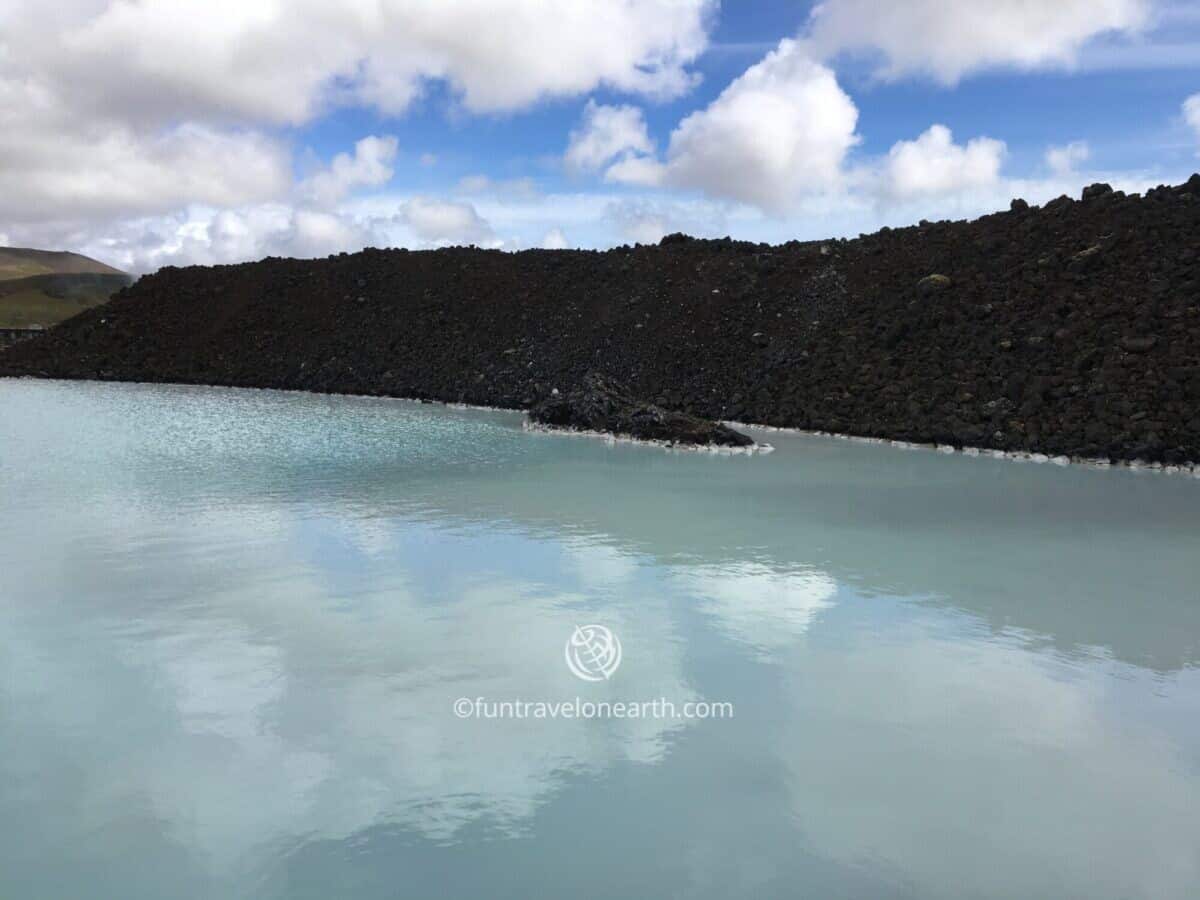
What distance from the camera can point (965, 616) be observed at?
10586 mm

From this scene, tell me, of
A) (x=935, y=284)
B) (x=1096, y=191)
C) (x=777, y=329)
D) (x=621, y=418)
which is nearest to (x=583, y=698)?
(x=621, y=418)

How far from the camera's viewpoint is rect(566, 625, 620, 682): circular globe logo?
8.37m

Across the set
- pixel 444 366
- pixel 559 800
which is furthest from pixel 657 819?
pixel 444 366

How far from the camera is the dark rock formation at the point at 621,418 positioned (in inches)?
1053

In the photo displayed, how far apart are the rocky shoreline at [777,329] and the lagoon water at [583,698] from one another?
12.2 meters

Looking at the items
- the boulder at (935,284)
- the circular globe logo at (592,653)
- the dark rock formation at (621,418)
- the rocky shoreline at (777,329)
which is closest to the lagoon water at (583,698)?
the circular globe logo at (592,653)

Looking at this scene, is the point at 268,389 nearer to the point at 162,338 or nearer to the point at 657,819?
the point at 162,338

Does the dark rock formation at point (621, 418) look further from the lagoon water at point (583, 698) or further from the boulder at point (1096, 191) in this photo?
the boulder at point (1096, 191)

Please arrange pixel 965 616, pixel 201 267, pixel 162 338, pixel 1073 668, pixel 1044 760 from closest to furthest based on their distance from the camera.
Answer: pixel 1044 760 < pixel 1073 668 < pixel 965 616 < pixel 162 338 < pixel 201 267

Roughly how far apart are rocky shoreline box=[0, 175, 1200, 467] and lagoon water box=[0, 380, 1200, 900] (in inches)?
480

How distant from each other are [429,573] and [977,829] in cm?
747

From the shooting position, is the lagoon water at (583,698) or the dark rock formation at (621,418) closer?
the lagoon water at (583,698)

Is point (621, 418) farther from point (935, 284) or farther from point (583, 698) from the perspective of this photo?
point (583, 698)

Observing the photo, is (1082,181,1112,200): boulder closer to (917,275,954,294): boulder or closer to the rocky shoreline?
the rocky shoreline
